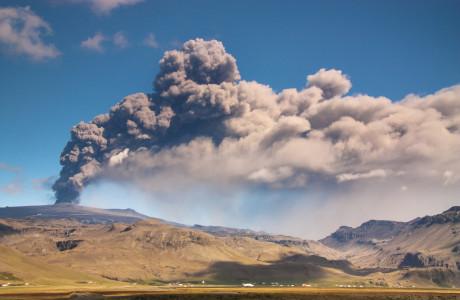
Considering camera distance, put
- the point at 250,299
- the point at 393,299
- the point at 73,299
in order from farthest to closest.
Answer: the point at 393,299
the point at 250,299
the point at 73,299

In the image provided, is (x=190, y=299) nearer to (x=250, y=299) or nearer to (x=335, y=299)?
(x=250, y=299)

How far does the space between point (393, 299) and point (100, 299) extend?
14330cm

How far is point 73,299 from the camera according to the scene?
152m

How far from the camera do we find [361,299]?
576 ft

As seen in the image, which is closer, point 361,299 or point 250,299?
point 250,299

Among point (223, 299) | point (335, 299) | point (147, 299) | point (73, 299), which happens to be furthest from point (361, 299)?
point (73, 299)

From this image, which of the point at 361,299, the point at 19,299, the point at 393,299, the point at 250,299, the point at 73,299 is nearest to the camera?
the point at 19,299

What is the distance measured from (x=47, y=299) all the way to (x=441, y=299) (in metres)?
192

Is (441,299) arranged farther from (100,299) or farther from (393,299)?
(100,299)

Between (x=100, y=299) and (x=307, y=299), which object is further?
(x=307, y=299)

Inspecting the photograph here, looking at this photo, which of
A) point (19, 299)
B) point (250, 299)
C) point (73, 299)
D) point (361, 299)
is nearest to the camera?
point (19, 299)

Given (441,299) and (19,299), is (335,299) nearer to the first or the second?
(441,299)

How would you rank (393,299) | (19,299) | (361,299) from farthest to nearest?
(393,299) < (361,299) < (19,299)

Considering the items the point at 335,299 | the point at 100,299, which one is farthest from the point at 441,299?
the point at 100,299
